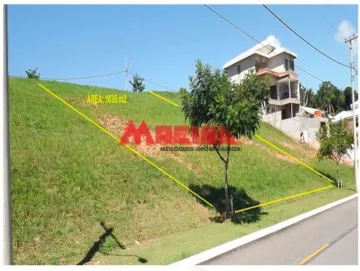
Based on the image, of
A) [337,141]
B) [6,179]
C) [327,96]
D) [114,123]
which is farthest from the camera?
[327,96]

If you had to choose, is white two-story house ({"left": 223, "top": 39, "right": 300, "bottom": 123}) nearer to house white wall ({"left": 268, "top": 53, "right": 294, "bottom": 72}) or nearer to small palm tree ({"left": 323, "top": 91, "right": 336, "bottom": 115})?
house white wall ({"left": 268, "top": 53, "right": 294, "bottom": 72})

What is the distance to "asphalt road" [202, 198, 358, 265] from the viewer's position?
7.59 metres

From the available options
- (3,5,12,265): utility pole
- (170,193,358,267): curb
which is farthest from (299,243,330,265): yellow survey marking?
(3,5,12,265): utility pole

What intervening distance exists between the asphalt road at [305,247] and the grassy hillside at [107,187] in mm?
1229

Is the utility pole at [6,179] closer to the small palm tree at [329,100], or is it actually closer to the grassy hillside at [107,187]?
the grassy hillside at [107,187]

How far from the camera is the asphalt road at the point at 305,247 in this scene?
7586 millimetres

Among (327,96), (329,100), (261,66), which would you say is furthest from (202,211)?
(327,96)

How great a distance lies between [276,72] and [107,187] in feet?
114

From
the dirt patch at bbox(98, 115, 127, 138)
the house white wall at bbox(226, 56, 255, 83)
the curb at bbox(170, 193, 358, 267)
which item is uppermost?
the house white wall at bbox(226, 56, 255, 83)

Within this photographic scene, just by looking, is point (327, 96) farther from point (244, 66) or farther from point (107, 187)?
point (107, 187)

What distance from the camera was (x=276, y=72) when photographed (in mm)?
40781

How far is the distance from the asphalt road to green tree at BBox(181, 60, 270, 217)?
3.41 meters
